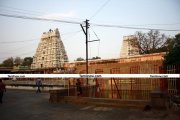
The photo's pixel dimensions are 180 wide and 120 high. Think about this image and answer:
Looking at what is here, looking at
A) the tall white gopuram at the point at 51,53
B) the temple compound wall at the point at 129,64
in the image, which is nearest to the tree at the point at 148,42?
the temple compound wall at the point at 129,64

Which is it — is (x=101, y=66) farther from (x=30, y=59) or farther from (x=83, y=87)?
(x=30, y=59)

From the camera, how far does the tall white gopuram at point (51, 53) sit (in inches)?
4419

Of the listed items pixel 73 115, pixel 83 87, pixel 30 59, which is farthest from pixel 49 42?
pixel 73 115

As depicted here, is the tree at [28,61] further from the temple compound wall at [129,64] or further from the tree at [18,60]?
the temple compound wall at [129,64]

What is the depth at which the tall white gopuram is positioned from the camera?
112 meters

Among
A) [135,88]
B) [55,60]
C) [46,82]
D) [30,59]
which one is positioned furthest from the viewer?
[30,59]

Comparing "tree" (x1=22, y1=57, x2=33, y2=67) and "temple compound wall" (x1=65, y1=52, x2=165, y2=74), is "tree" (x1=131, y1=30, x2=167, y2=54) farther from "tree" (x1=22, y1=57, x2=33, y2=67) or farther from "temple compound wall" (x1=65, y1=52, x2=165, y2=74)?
"tree" (x1=22, y1=57, x2=33, y2=67)

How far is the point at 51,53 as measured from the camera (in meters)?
115

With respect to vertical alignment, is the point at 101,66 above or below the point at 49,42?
below

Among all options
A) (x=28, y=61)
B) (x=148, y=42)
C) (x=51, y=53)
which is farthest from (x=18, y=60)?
(x=148, y=42)

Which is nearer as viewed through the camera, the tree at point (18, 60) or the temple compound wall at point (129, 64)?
the temple compound wall at point (129, 64)

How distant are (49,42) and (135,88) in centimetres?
10242

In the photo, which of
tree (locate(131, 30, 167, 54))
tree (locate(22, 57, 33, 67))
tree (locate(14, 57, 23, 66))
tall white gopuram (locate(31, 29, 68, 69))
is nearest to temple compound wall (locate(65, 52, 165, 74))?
tree (locate(131, 30, 167, 54))

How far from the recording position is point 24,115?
36.9 feet
